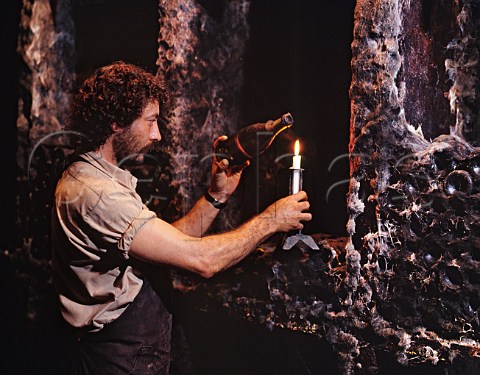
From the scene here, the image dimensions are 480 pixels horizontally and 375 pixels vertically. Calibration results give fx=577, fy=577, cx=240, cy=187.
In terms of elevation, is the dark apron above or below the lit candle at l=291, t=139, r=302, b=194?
below

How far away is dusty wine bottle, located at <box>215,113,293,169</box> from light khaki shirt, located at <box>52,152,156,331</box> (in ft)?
1.25

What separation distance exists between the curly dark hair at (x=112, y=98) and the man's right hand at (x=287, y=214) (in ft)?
1.99

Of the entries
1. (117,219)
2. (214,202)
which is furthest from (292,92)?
(117,219)

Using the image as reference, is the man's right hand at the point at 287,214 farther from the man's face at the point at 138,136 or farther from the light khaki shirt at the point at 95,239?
the man's face at the point at 138,136

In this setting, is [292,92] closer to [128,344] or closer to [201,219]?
[201,219]

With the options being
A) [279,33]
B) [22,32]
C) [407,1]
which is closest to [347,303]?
[407,1]

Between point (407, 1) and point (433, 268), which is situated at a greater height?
point (407, 1)

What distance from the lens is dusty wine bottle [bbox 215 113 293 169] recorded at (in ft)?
6.65

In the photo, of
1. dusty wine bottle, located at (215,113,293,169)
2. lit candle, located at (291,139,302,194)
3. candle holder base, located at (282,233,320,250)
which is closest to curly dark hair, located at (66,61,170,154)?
dusty wine bottle, located at (215,113,293,169)

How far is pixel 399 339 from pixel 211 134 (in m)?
1.14

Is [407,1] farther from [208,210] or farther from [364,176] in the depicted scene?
[208,210]

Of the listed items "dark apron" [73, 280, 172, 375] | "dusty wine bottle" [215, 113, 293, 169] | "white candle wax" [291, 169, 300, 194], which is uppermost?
"dusty wine bottle" [215, 113, 293, 169]

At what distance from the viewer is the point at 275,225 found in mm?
1899

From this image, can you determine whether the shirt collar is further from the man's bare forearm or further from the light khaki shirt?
the man's bare forearm
